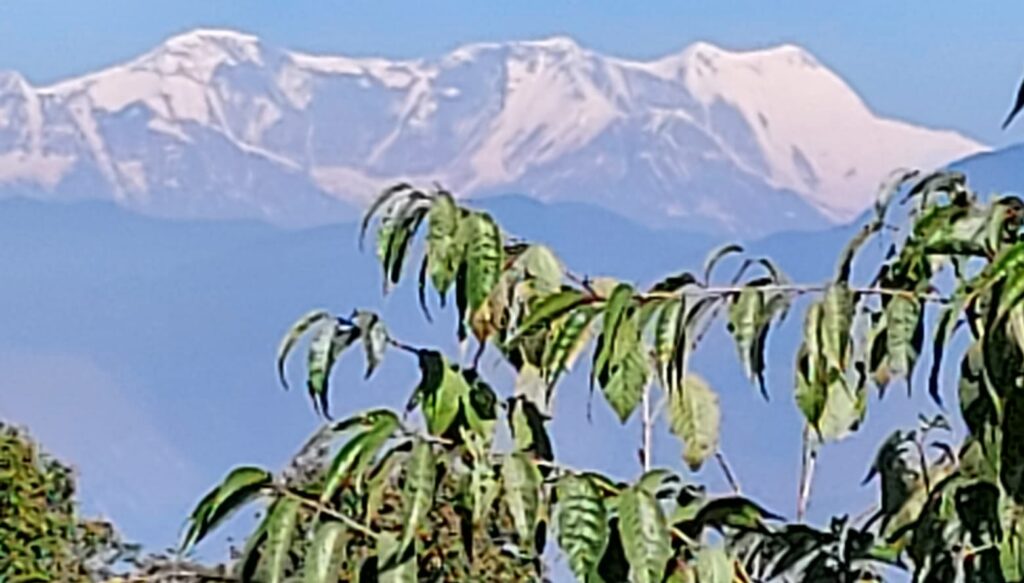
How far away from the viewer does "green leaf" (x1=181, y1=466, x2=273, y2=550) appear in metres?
1.62

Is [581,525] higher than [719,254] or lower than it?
lower

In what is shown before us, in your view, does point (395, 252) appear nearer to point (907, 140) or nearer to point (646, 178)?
point (907, 140)

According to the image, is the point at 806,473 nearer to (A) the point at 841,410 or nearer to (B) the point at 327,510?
(A) the point at 841,410

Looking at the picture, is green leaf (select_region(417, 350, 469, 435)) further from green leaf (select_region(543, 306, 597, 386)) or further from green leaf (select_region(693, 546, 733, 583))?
green leaf (select_region(693, 546, 733, 583))

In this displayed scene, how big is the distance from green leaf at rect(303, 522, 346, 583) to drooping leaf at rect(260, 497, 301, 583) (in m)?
0.02

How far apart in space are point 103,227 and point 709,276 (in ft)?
127

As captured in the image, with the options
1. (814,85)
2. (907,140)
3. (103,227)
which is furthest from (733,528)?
(103,227)

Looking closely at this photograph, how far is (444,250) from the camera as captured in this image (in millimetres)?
1769

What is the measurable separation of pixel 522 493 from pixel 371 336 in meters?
0.23

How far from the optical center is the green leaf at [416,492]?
1.53m

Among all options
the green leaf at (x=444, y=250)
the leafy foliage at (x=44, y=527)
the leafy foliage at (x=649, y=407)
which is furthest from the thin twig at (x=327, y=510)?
the leafy foliage at (x=44, y=527)

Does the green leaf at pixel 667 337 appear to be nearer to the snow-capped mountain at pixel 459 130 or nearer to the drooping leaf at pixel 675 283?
the drooping leaf at pixel 675 283

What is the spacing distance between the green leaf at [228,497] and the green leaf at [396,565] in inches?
4.1

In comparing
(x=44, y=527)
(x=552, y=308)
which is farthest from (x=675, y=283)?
(x=44, y=527)
